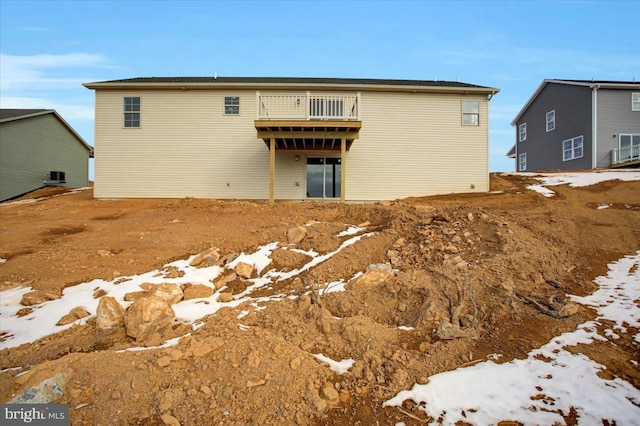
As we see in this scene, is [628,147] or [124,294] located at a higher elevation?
[628,147]

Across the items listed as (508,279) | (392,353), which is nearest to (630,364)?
(508,279)

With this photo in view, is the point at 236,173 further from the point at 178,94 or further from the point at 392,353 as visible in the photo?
the point at 392,353

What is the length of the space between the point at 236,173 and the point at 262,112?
2.93 meters

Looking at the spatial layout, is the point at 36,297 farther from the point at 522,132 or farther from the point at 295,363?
the point at 522,132

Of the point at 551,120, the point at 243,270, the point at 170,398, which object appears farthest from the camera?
the point at 551,120

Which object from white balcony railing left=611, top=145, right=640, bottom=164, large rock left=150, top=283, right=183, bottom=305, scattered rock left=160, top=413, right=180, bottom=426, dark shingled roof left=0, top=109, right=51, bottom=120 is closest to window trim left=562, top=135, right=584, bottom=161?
white balcony railing left=611, top=145, right=640, bottom=164

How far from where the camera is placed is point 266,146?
15.0 metres

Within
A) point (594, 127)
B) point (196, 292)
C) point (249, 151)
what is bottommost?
point (196, 292)

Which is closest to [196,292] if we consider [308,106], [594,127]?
[308,106]

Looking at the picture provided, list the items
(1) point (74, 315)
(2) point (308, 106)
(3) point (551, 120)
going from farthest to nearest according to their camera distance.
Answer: (3) point (551, 120) < (2) point (308, 106) < (1) point (74, 315)

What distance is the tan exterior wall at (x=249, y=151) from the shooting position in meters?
15.0

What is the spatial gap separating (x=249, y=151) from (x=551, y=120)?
21768 millimetres

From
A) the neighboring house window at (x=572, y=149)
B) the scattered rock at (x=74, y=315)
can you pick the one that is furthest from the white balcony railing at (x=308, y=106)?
the neighboring house window at (x=572, y=149)

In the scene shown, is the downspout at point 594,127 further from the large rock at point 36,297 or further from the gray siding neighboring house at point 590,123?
the large rock at point 36,297
